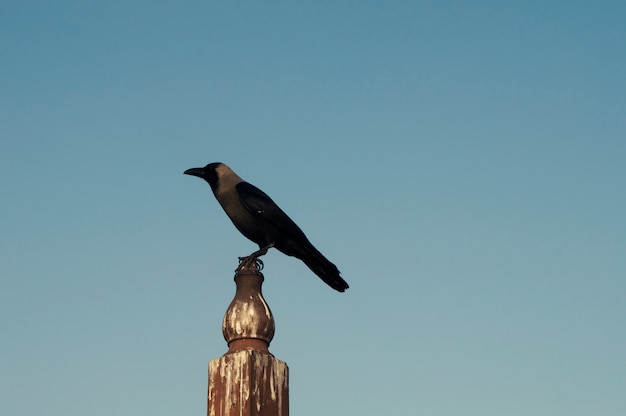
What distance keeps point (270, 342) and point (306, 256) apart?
242 cm

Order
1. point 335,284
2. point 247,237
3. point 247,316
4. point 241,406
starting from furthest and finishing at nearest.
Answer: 1. point 247,237
2. point 335,284
3. point 247,316
4. point 241,406

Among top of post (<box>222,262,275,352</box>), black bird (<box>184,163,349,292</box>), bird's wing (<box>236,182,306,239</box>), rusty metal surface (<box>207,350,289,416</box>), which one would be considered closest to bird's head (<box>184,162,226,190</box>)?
black bird (<box>184,163,349,292</box>)

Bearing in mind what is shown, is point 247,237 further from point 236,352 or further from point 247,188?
point 236,352

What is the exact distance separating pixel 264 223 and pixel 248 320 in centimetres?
258

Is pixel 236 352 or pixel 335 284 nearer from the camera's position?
pixel 236 352

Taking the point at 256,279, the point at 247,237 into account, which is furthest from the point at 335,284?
the point at 256,279

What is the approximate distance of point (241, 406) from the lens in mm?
3227

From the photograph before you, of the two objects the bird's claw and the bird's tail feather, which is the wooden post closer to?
the bird's claw

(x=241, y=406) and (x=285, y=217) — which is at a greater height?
(x=285, y=217)

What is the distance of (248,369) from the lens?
332cm

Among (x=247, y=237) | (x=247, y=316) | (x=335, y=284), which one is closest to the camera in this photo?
(x=247, y=316)

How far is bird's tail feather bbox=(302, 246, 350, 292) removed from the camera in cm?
581

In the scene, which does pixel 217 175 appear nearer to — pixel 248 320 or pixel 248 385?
pixel 248 320

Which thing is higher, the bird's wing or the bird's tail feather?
the bird's wing
